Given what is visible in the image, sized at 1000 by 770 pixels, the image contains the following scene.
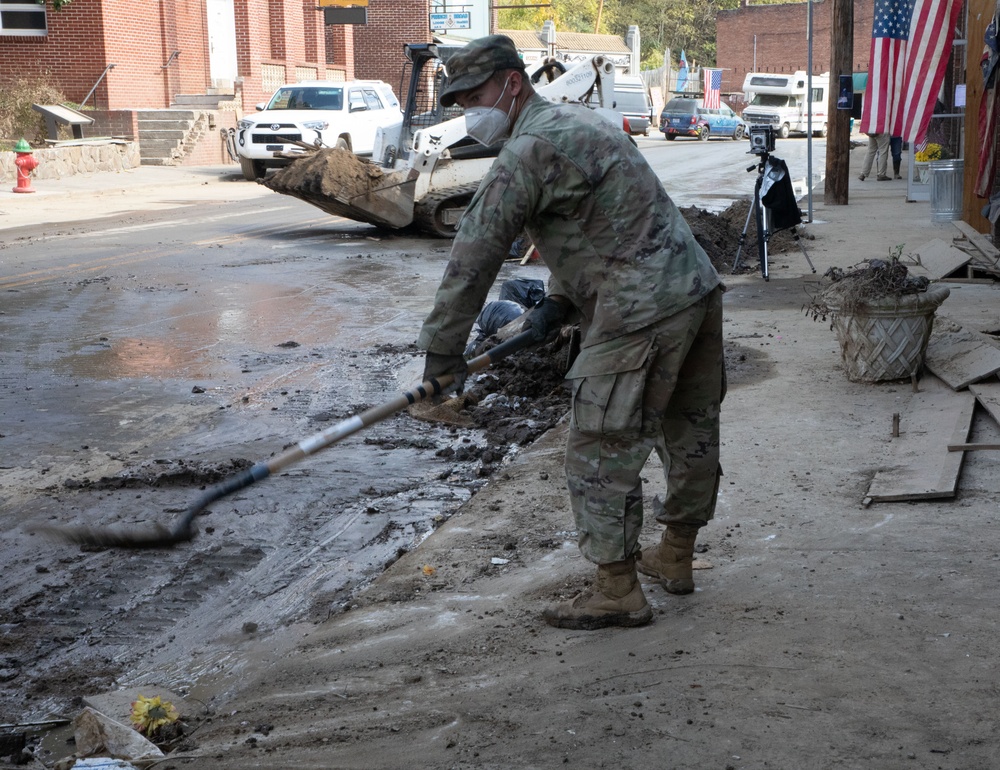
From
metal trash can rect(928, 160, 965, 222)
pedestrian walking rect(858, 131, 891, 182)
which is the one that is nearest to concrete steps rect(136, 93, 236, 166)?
pedestrian walking rect(858, 131, 891, 182)

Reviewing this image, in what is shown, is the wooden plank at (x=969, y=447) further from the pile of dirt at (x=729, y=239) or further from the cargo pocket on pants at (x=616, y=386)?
the pile of dirt at (x=729, y=239)

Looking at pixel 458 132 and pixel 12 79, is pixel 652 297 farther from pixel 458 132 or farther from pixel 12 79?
pixel 12 79

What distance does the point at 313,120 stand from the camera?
938 inches

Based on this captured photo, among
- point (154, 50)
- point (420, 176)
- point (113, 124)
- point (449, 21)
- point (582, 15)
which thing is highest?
point (582, 15)

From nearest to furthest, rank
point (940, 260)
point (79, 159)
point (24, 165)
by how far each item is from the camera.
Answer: point (940, 260) < point (24, 165) < point (79, 159)

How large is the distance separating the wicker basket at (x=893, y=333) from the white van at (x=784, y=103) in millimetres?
40541

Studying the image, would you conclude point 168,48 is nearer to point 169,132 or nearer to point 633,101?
point 169,132

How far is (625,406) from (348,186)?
471 inches

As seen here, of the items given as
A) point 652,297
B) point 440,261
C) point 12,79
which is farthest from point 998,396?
point 12,79

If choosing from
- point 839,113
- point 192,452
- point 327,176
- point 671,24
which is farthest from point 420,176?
point 671,24

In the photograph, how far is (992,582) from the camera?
3916 millimetres

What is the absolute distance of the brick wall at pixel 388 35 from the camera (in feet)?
147

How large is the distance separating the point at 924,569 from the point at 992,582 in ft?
0.78

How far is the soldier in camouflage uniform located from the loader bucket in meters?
11.5
